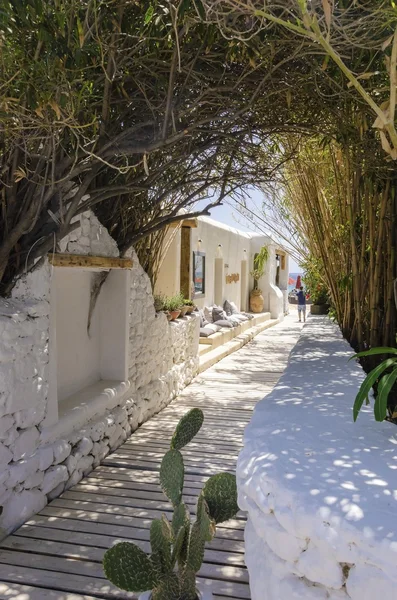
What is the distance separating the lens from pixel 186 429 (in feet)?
8.53

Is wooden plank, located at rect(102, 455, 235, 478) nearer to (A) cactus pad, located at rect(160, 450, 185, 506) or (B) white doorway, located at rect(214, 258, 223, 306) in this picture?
(A) cactus pad, located at rect(160, 450, 185, 506)

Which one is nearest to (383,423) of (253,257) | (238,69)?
(238,69)

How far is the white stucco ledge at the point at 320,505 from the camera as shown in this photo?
4.29 ft

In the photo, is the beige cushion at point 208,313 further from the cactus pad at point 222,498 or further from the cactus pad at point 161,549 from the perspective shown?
the cactus pad at point 161,549

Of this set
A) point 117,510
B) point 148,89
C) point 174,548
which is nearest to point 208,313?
point 148,89

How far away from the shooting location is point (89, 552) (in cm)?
279

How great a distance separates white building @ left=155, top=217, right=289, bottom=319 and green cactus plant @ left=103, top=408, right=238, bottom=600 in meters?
4.97

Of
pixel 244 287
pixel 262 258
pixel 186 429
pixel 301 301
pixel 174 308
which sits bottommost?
pixel 186 429

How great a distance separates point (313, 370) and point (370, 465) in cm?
177

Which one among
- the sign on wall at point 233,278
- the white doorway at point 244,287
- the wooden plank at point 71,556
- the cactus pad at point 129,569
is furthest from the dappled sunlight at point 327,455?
the white doorway at point 244,287

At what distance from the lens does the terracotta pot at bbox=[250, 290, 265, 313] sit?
16547mm

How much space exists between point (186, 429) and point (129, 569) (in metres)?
0.76

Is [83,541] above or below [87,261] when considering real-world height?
below

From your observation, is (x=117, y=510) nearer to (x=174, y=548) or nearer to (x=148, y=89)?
(x=174, y=548)
